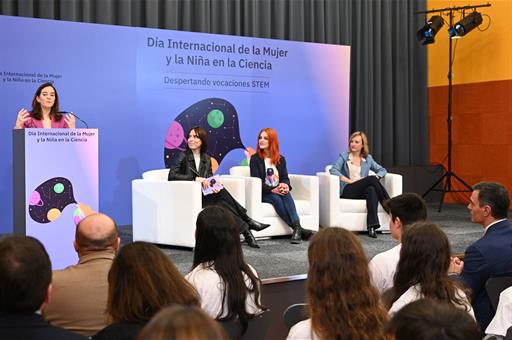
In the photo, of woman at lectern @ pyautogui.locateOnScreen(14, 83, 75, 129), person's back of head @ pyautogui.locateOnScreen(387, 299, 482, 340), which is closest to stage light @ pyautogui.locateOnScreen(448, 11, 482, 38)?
woman at lectern @ pyautogui.locateOnScreen(14, 83, 75, 129)

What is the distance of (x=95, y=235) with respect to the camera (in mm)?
2799

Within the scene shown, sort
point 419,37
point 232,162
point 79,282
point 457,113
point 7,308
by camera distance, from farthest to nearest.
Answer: point 457,113 → point 419,37 → point 232,162 → point 79,282 → point 7,308

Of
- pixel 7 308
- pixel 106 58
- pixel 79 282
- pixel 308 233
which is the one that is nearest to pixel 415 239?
pixel 79 282

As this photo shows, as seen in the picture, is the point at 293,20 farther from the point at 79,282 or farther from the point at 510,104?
the point at 79,282

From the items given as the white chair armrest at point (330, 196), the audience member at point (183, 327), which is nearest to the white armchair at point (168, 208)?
the white chair armrest at point (330, 196)

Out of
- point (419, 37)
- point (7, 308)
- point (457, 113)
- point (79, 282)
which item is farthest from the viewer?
point (457, 113)

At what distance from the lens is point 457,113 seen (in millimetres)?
10539

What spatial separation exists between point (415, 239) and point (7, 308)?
1399 mm

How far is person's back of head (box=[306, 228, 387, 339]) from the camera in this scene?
2100 mm

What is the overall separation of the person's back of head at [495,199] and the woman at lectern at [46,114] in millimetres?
3229

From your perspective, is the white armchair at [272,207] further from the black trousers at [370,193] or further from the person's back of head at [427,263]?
the person's back of head at [427,263]

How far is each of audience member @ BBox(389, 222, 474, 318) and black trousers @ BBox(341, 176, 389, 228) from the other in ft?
15.1

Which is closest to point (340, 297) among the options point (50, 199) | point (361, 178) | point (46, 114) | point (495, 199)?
point (495, 199)

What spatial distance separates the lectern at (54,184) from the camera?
5.07 m
